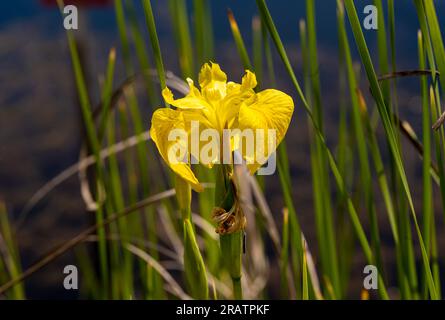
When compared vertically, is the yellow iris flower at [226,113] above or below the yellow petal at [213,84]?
below

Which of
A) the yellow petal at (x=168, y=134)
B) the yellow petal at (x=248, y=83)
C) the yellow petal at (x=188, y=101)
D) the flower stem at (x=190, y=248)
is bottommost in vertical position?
the flower stem at (x=190, y=248)

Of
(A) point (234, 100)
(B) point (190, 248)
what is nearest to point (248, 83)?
(A) point (234, 100)

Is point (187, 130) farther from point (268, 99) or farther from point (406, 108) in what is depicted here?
point (406, 108)

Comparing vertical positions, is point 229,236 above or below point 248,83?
below

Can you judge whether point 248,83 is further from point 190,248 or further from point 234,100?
point 190,248
